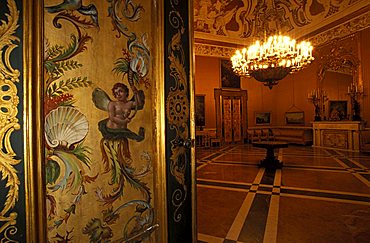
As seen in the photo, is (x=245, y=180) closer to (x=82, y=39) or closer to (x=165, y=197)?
(x=165, y=197)

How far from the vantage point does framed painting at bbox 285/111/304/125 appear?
10408 millimetres

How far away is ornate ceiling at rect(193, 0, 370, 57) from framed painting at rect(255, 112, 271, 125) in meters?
3.55

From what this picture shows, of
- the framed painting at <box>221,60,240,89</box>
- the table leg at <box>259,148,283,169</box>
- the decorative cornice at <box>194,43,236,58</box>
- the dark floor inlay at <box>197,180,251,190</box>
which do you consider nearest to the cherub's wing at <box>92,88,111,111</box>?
the dark floor inlay at <box>197,180,251,190</box>

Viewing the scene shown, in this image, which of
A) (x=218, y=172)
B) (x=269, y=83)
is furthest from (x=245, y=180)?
(x=269, y=83)

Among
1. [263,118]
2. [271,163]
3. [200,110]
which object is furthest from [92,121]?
[263,118]

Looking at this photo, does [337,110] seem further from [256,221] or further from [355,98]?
[256,221]

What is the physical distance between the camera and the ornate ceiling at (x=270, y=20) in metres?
8.01

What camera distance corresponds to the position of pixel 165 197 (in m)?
1.17

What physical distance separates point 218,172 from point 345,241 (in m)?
3.08

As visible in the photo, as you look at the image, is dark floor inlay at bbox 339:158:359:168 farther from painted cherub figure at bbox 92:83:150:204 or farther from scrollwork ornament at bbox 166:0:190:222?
painted cherub figure at bbox 92:83:150:204

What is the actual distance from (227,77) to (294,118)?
12.3ft

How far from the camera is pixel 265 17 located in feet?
27.2

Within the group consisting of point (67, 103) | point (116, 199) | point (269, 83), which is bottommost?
point (116, 199)

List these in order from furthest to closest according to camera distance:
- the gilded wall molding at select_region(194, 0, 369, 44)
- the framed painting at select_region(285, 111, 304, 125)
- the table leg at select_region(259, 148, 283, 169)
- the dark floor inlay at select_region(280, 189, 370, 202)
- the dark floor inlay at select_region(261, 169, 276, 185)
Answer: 1. the framed painting at select_region(285, 111, 304, 125)
2. the gilded wall molding at select_region(194, 0, 369, 44)
3. the table leg at select_region(259, 148, 283, 169)
4. the dark floor inlay at select_region(261, 169, 276, 185)
5. the dark floor inlay at select_region(280, 189, 370, 202)
